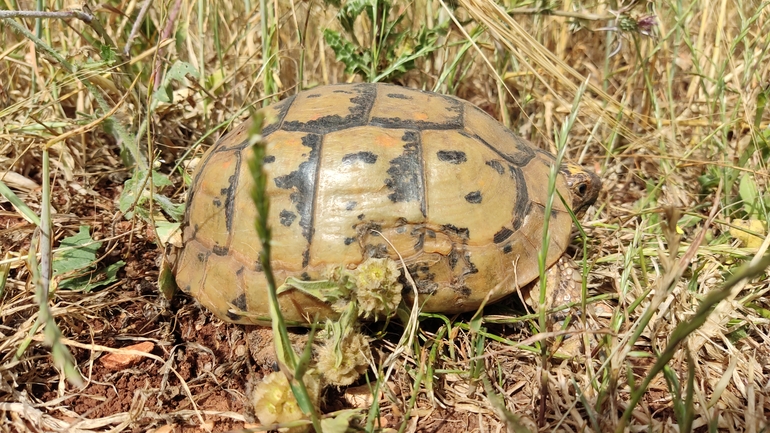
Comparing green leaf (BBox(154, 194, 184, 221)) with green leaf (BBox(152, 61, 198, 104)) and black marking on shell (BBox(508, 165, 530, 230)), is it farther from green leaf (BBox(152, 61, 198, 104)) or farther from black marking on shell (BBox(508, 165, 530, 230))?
black marking on shell (BBox(508, 165, 530, 230))

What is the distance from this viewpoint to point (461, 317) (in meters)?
2.23

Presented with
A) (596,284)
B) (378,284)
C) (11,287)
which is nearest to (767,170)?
(596,284)

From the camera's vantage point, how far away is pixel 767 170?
8.53 feet

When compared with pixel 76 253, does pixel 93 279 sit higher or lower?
lower

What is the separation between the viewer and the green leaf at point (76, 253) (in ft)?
7.09

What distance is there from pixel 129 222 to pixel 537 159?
2.11m

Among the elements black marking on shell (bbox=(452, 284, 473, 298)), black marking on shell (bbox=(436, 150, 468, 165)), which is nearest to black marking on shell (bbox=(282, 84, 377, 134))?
black marking on shell (bbox=(436, 150, 468, 165))

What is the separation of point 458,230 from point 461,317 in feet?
1.55

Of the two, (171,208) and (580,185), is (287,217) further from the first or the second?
(580,185)

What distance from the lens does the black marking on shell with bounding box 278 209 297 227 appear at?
192cm

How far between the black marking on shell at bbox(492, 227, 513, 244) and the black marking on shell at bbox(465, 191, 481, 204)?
0.16m

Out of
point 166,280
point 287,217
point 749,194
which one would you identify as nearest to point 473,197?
point 287,217

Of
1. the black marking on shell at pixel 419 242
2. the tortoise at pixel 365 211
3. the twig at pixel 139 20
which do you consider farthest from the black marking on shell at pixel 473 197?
the twig at pixel 139 20

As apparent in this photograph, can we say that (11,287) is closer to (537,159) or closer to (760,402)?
(537,159)
